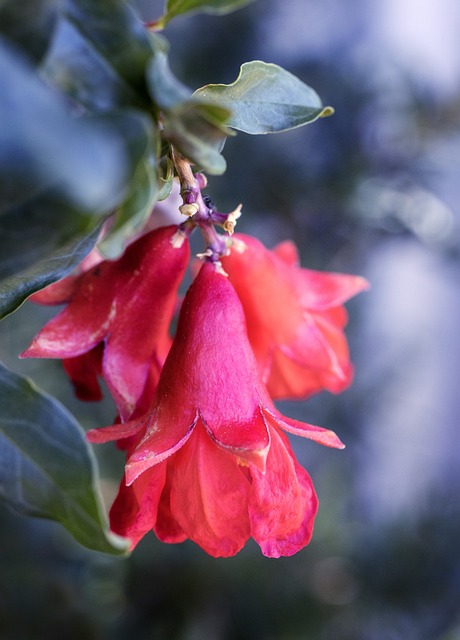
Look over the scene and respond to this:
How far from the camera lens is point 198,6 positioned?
40 centimetres

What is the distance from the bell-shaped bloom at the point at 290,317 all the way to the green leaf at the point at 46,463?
17 cm

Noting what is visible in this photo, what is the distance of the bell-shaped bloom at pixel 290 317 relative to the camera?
0.50 m

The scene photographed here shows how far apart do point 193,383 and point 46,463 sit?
99 millimetres

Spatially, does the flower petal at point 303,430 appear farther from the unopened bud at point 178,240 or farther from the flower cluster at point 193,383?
the unopened bud at point 178,240

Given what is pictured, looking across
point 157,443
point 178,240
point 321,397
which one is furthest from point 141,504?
point 321,397

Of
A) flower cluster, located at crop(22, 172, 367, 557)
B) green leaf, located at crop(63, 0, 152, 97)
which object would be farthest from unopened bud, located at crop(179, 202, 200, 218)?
green leaf, located at crop(63, 0, 152, 97)

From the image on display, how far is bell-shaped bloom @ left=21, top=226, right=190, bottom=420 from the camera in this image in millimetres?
459

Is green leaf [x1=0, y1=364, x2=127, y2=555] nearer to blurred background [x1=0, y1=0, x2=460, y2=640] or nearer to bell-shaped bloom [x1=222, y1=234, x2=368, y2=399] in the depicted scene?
bell-shaped bloom [x1=222, y1=234, x2=368, y2=399]

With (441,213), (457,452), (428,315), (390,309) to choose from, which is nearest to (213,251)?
(441,213)

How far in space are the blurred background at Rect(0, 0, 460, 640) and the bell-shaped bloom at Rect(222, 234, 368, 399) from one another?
55 cm

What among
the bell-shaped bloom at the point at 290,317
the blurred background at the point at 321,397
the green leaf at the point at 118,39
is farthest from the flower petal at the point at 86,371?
the blurred background at the point at 321,397

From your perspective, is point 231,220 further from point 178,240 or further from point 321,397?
point 321,397

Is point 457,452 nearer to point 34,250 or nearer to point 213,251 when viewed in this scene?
point 213,251

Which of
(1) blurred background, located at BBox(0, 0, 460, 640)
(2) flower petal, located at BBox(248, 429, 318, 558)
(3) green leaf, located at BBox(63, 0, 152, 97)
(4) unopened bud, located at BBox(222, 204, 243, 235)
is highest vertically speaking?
(3) green leaf, located at BBox(63, 0, 152, 97)
